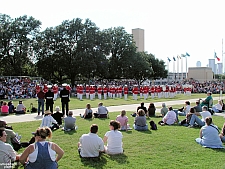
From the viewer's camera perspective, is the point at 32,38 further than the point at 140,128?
Yes

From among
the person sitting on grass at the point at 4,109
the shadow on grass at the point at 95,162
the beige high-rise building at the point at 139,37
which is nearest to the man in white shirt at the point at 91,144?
the shadow on grass at the point at 95,162

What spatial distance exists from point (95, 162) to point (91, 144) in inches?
17.5

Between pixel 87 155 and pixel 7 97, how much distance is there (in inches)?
993

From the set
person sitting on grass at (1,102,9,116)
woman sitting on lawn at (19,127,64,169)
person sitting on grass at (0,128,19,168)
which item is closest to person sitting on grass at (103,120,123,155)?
woman sitting on lawn at (19,127,64,169)

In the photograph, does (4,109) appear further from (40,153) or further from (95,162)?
(40,153)

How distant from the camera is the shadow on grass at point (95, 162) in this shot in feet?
21.2

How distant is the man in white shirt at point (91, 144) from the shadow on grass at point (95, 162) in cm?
12

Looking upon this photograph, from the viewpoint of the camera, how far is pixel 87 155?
22.8 ft

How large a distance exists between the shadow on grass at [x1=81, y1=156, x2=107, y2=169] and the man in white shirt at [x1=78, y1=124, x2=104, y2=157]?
0.12m

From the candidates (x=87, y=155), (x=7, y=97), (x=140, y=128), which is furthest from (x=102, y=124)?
(x=7, y=97)

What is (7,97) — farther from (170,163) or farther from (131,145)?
(170,163)

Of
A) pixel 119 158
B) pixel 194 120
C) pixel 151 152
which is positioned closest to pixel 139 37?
pixel 194 120

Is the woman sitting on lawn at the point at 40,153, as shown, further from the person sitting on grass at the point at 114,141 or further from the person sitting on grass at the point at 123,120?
the person sitting on grass at the point at 123,120

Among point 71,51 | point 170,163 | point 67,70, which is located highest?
point 71,51
